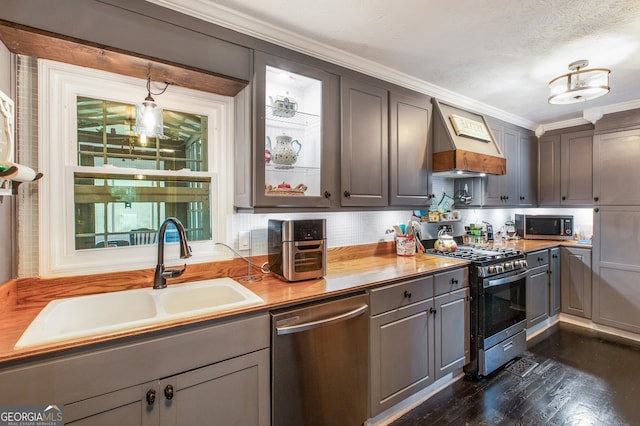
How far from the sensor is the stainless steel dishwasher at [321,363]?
57.6 inches

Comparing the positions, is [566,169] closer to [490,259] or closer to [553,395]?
[490,259]

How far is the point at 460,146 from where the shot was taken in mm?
Result: 2617

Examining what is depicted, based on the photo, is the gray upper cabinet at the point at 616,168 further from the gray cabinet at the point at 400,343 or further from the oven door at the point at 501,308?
the gray cabinet at the point at 400,343

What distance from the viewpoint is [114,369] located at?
110 centimetres

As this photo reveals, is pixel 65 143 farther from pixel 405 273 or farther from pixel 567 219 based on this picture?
pixel 567 219

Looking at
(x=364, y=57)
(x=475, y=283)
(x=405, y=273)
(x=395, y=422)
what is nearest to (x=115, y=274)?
(x=405, y=273)

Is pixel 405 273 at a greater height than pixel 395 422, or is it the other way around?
pixel 405 273

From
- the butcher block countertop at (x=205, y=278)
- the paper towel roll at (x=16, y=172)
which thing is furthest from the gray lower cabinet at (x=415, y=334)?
the paper towel roll at (x=16, y=172)

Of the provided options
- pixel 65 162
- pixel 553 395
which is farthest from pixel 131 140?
pixel 553 395

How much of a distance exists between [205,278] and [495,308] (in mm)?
2298

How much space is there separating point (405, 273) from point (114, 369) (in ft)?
5.36

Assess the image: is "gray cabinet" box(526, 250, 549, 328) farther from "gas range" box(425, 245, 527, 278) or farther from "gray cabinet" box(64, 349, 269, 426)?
"gray cabinet" box(64, 349, 269, 426)

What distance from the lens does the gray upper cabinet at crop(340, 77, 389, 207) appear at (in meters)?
2.13

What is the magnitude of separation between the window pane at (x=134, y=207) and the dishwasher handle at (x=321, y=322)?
2.80ft
